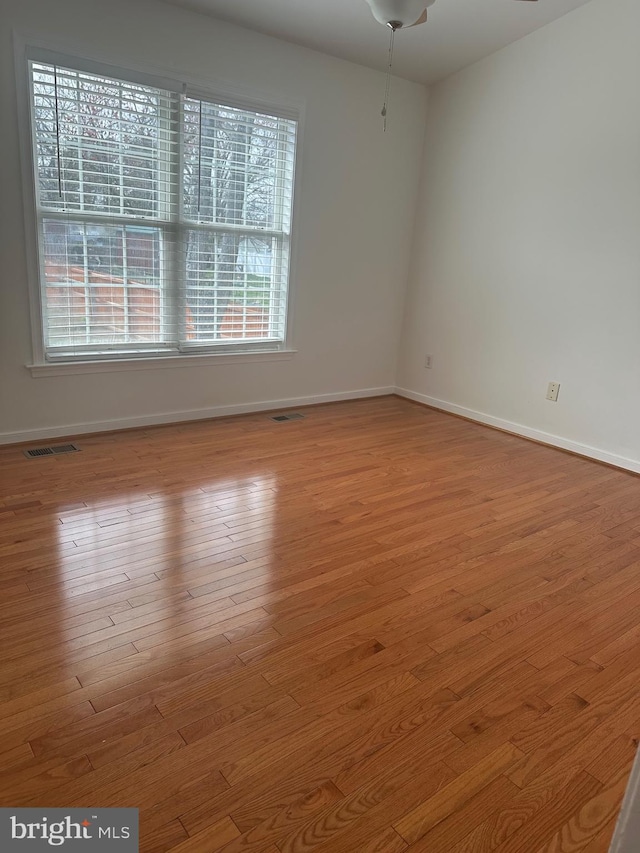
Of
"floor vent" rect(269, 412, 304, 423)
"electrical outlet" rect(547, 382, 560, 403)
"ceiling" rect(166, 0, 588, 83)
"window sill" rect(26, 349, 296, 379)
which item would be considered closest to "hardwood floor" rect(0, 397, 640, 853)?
"window sill" rect(26, 349, 296, 379)

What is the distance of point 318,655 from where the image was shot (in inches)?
71.7

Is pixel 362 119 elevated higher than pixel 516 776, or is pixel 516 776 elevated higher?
pixel 362 119

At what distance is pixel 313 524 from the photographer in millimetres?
2682

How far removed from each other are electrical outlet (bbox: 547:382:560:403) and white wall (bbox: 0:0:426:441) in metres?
1.54

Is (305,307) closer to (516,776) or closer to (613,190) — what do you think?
(613,190)

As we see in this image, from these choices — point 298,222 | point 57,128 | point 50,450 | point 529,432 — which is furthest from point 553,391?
point 57,128

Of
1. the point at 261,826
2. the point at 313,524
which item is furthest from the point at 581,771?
the point at 313,524

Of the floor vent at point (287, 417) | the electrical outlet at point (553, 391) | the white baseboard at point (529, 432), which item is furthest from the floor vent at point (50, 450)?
the electrical outlet at point (553, 391)

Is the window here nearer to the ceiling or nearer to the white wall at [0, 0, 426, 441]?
the white wall at [0, 0, 426, 441]

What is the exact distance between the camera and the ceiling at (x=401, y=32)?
3406mm

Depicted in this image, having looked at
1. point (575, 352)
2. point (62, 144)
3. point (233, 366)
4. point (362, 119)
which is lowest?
point (233, 366)

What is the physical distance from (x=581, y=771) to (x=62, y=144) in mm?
3689

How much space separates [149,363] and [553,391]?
9.23 ft

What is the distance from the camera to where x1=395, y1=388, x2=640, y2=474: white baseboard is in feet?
12.2
